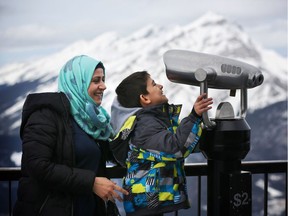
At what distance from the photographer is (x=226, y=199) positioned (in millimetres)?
1492

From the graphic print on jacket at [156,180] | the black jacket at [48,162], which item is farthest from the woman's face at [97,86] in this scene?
the graphic print on jacket at [156,180]

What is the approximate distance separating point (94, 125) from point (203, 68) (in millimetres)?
437

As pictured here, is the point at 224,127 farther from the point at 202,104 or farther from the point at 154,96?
the point at 154,96

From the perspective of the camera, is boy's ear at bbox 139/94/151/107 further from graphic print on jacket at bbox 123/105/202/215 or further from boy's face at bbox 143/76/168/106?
graphic print on jacket at bbox 123/105/202/215

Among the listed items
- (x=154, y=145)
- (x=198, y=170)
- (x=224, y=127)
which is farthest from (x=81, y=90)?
(x=198, y=170)

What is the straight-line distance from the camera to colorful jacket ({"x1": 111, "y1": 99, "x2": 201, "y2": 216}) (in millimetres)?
1406

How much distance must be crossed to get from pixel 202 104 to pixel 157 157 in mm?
241

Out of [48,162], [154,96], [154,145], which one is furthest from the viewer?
[154,96]

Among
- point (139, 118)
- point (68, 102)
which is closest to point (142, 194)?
point (139, 118)

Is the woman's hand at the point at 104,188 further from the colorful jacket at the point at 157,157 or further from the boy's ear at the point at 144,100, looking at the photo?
the boy's ear at the point at 144,100

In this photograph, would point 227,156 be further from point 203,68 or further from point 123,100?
point 123,100

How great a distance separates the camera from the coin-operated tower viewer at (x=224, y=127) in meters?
1.46

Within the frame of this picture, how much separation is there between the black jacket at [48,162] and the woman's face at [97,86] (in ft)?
0.34

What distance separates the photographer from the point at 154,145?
142 cm
